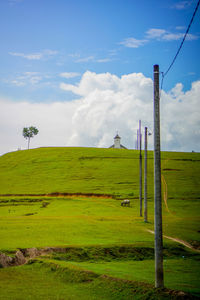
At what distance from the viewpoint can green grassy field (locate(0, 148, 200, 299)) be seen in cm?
1953

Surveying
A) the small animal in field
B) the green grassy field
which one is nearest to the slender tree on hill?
the green grassy field

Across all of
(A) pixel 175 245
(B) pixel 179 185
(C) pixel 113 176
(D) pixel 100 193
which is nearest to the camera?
(A) pixel 175 245

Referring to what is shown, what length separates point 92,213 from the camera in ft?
181

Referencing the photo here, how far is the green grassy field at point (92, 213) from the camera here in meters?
19.5

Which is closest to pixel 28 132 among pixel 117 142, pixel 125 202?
pixel 117 142

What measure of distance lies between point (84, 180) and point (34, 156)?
134 ft

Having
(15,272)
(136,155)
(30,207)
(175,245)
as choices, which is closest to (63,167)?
(136,155)

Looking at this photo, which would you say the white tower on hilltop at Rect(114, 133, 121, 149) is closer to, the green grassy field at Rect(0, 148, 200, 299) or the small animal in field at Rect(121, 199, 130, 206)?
the green grassy field at Rect(0, 148, 200, 299)

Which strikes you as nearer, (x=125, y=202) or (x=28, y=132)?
(x=125, y=202)

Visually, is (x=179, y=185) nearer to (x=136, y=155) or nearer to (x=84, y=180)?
(x=84, y=180)

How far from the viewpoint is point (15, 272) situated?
21422 mm

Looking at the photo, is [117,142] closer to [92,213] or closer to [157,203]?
[92,213]

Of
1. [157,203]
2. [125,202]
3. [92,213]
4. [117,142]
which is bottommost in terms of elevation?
[92,213]

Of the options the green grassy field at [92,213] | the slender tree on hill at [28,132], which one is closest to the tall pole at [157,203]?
the green grassy field at [92,213]
